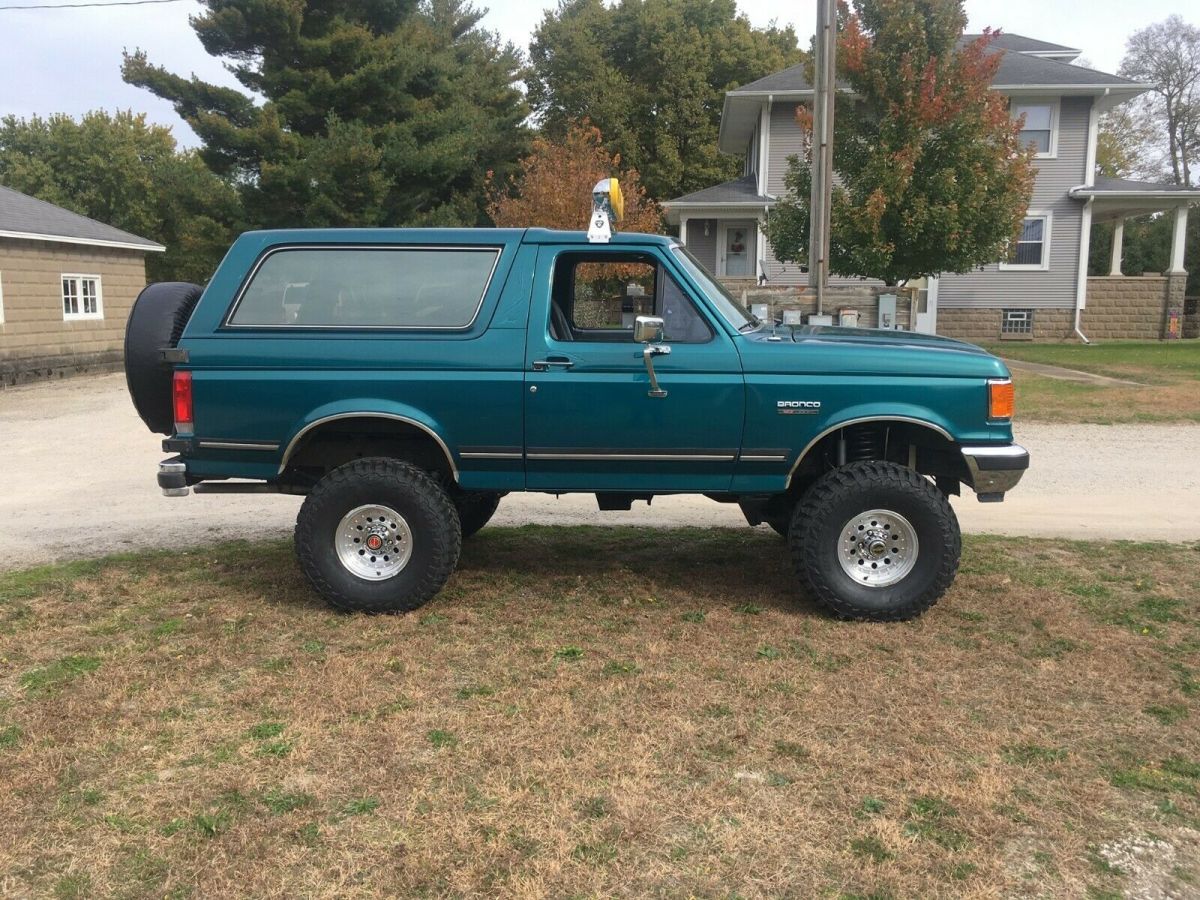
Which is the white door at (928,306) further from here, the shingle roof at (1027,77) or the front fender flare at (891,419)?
the front fender flare at (891,419)

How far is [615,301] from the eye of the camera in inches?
255

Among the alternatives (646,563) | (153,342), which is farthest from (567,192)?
(153,342)

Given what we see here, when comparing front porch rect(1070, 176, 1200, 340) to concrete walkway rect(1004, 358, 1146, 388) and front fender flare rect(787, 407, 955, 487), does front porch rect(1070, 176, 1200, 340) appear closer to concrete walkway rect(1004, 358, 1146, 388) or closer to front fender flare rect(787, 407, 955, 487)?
concrete walkway rect(1004, 358, 1146, 388)

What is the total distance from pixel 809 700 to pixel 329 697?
206 cm

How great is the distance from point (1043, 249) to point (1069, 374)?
36.0ft

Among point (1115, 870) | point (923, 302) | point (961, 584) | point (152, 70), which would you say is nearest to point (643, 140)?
point (923, 302)

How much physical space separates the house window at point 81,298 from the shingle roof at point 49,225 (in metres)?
0.93

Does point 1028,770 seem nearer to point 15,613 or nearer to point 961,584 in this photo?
point 961,584

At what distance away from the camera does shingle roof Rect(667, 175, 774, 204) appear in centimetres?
2653

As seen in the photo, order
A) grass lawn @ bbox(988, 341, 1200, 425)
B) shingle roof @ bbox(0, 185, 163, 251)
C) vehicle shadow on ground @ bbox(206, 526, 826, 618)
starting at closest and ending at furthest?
vehicle shadow on ground @ bbox(206, 526, 826, 618) → grass lawn @ bbox(988, 341, 1200, 425) → shingle roof @ bbox(0, 185, 163, 251)

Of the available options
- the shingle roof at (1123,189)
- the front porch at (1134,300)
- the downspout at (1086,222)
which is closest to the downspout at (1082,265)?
the downspout at (1086,222)

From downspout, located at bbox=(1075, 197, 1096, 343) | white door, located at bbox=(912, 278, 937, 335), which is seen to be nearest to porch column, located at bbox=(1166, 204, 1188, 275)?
downspout, located at bbox=(1075, 197, 1096, 343)

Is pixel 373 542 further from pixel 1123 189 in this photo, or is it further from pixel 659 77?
pixel 659 77

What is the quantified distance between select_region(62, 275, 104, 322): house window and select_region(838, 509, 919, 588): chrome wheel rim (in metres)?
20.8
